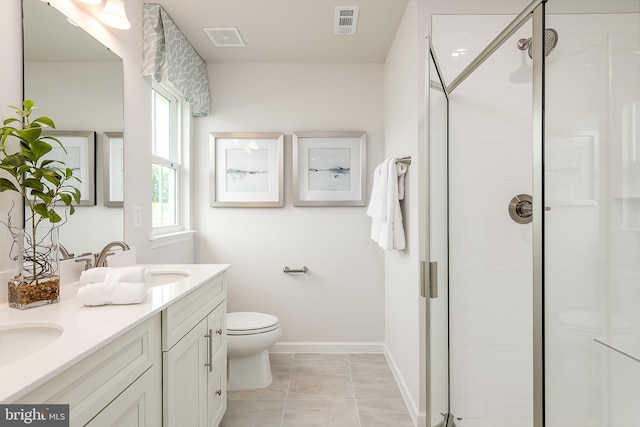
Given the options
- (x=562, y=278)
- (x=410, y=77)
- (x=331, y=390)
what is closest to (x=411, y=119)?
(x=410, y=77)

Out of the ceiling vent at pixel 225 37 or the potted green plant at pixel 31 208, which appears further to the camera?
the ceiling vent at pixel 225 37

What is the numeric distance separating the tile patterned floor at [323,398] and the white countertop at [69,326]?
3.60 ft

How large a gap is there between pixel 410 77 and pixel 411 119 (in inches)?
10.3

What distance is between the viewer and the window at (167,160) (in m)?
2.47

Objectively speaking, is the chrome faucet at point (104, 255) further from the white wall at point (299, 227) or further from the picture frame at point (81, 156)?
the white wall at point (299, 227)

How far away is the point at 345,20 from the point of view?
2277 millimetres

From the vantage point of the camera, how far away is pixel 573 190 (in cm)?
84

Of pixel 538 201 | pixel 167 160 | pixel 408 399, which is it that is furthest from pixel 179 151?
pixel 538 201

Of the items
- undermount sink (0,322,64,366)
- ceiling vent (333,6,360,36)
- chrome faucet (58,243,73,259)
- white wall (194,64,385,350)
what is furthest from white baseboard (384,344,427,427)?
ceiling vent (333,6,360,36)

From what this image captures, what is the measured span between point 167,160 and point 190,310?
1554 mm

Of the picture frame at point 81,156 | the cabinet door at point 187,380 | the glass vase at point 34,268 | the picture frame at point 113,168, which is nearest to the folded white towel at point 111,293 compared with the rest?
the glass vase at point 34,268

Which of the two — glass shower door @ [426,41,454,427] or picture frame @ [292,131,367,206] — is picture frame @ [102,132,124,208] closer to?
picture frame @ [292,131,367,206]

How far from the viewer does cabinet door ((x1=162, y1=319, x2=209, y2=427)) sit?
1.21 m

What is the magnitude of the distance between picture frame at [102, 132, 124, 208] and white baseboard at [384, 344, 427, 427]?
200 cm
